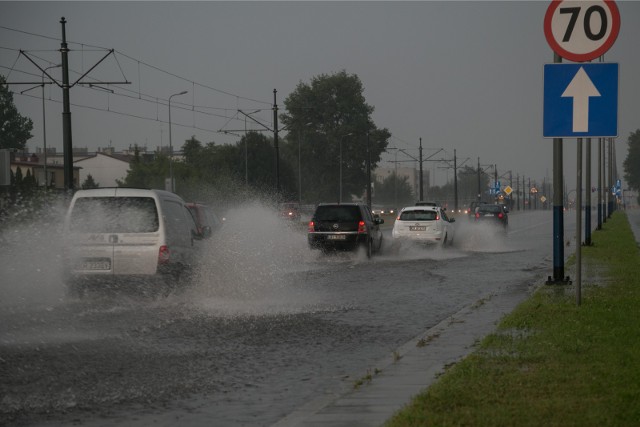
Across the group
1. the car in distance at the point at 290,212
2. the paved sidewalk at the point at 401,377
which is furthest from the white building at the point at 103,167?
the paved sidewalk at the point at 401,377

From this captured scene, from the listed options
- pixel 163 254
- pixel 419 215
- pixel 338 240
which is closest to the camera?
pixel 163 254

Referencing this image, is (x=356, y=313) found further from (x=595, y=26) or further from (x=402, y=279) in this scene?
(x=402, y=279)

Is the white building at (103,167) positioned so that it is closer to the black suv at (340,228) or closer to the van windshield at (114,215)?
the black suv at (340,228)

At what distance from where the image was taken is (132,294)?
1566cm

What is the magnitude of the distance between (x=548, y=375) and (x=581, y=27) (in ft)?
17.6

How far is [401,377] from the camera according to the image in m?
8.79

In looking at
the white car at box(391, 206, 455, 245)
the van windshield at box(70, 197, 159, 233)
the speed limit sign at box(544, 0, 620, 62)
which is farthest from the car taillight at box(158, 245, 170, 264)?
the white car at box(391, 206, 455, 245)

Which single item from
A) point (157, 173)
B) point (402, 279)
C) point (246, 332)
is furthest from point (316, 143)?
point (246, 332)

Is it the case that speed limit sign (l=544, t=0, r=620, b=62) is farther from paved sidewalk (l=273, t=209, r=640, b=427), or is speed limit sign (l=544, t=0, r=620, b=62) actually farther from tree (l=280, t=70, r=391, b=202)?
tree (l=280, t=70, r=391, b=202)

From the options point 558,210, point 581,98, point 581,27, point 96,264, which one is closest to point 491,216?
point 558,210

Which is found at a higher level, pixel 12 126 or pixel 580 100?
pixel 12 126

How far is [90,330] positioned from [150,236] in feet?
10.0

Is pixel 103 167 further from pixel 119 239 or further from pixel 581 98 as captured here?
pixel 581 98

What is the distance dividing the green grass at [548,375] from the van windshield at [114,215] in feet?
18.5
